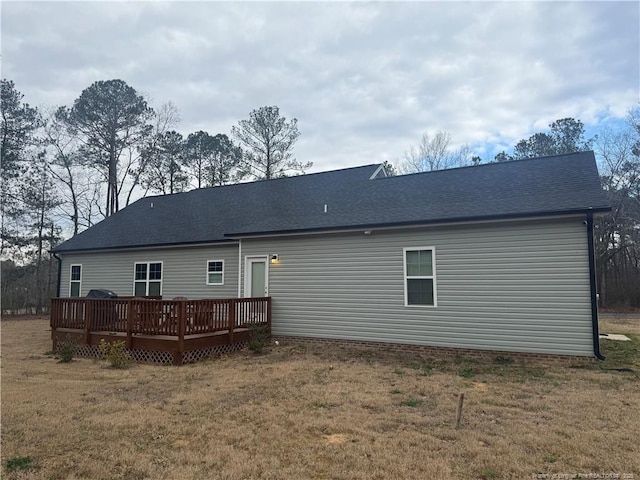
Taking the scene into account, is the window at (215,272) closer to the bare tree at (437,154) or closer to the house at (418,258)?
the house at (418,258)

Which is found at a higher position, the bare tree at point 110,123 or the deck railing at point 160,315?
the bare tree at point 110,123

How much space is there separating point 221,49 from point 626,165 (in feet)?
77.4

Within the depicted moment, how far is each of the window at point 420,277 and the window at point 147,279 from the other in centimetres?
898

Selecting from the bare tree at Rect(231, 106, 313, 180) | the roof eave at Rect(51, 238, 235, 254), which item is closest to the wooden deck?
the roof eave at Rect(51, 238, 235, 254)

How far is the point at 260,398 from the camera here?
18.2ft

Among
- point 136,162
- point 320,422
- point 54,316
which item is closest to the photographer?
point 320,422

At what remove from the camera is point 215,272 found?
41.8 ft

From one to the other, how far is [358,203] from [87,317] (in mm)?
7447

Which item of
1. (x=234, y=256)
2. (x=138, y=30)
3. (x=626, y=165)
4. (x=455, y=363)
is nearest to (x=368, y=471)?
(x=455, y=363)

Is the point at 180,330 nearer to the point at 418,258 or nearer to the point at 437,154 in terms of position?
the point at 418,258

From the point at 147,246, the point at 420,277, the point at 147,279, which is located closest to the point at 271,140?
the point at 147,246

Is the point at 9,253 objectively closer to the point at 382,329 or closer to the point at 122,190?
the point at 122,190

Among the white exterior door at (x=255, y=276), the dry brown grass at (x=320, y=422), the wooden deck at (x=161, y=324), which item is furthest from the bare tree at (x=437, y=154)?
the dry brown grass at (x=320, y=422)

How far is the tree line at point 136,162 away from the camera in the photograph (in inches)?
845
